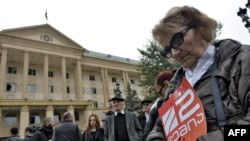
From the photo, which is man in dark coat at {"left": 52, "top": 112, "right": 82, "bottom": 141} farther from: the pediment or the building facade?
the pediment

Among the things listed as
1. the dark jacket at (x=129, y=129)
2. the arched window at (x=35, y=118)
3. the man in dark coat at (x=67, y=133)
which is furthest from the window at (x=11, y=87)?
the dark jacket at (x=129, y=129)

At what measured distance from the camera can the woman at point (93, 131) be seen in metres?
5.99

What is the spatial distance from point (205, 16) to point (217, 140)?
90 cm

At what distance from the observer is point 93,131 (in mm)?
6145

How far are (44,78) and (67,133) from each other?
29.4 m

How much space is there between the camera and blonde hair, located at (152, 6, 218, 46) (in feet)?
5.20

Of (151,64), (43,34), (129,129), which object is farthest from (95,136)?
(43,34)

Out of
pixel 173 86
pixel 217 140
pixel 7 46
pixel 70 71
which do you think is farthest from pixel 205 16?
pixel 70 71

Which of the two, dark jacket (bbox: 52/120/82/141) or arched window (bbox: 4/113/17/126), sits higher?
arched window (bbox: 4/113/17/126)

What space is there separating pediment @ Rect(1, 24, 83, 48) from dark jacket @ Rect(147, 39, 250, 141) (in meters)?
34.1

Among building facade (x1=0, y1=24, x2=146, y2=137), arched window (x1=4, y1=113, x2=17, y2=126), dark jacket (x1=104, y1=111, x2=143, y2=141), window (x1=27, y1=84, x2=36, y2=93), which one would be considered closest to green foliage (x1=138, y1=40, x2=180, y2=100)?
building facade (x1=0, y1=24, x2=146, y2=137)

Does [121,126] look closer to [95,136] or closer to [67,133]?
[95,136]

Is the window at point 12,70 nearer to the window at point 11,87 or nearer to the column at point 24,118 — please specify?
the window at point 11,87

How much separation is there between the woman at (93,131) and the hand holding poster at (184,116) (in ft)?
15.6
